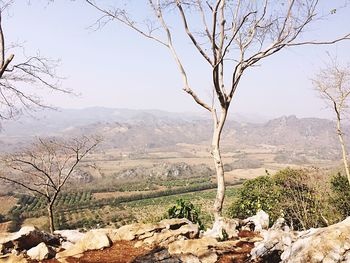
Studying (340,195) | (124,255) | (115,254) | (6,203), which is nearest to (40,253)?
(115,254)

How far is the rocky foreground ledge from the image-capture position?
211 inches

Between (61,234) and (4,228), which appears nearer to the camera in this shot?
(61,234)

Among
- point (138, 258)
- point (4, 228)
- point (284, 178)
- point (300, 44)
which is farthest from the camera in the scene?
point (4, 228)

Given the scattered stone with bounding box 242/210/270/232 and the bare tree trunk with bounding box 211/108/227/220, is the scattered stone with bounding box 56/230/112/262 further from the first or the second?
the scattered stone with bounding box 242/210/270/232

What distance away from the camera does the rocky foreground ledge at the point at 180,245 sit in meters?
5.35

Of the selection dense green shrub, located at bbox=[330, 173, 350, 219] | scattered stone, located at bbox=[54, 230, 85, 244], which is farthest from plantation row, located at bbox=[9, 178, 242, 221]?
scattered stone, located at bbox=[54, 230, 85, 244]

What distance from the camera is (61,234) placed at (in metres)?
Answer: 10.0

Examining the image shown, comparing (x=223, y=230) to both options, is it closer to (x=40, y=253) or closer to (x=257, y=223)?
(x=257, y=223)

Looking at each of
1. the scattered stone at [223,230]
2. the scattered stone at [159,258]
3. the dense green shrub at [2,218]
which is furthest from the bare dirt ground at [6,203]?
the scattered stone at [159,258]

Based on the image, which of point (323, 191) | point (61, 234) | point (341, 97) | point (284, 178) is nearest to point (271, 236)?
point (61, 234)

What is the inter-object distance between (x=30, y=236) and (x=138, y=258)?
3.22 metres

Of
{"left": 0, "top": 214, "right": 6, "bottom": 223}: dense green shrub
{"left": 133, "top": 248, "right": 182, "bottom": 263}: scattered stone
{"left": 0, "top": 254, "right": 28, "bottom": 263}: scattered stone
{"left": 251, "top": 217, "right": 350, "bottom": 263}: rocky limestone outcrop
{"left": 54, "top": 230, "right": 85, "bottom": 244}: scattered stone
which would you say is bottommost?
{"left": 0, "top": 214, "right": 6, "bottom": 223}: dense green shrub

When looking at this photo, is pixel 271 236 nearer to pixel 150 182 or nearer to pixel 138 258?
pixel 138 258

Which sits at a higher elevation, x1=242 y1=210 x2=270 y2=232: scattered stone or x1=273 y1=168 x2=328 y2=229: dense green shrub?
x1=242 y1=210 x2=270 y2=232: scattered stone
